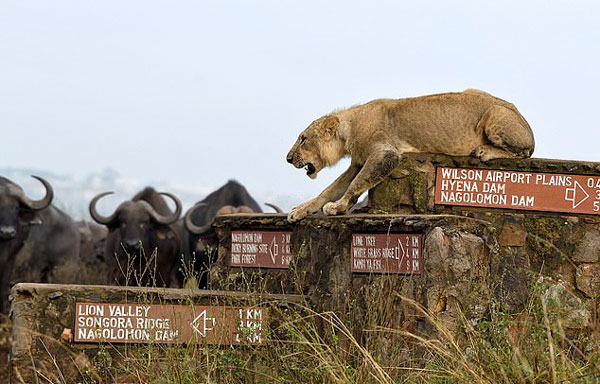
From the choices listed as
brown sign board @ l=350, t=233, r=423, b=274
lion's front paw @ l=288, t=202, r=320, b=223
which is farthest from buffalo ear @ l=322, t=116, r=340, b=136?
brown sign board @ l=350, t=233, r=423, b=274

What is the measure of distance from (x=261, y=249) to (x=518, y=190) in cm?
234

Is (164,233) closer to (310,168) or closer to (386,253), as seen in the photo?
(310,168)

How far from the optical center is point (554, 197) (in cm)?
838

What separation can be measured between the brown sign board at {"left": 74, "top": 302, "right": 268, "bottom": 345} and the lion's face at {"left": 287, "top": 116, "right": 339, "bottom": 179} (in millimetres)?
2097

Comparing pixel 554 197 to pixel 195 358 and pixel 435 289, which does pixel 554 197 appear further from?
pixel 195 358

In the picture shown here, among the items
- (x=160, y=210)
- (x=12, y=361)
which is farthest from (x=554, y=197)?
(x=160, y=210)

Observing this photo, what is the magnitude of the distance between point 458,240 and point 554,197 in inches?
60.5

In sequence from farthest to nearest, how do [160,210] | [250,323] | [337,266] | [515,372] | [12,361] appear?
[160,210] < [337,266] < [12,361] < [250,323] < [515,372]

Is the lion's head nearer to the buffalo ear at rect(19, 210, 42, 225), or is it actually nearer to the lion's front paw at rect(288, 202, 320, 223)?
the lion's front paw at rect(288, 202, 320, 223)

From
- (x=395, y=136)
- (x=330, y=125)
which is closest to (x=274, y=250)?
(x=330, y=125)

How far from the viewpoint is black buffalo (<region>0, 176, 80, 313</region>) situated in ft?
55.9

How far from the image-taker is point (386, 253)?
766 cm

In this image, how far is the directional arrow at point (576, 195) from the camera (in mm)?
8375

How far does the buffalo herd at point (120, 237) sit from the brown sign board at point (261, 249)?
663cm
